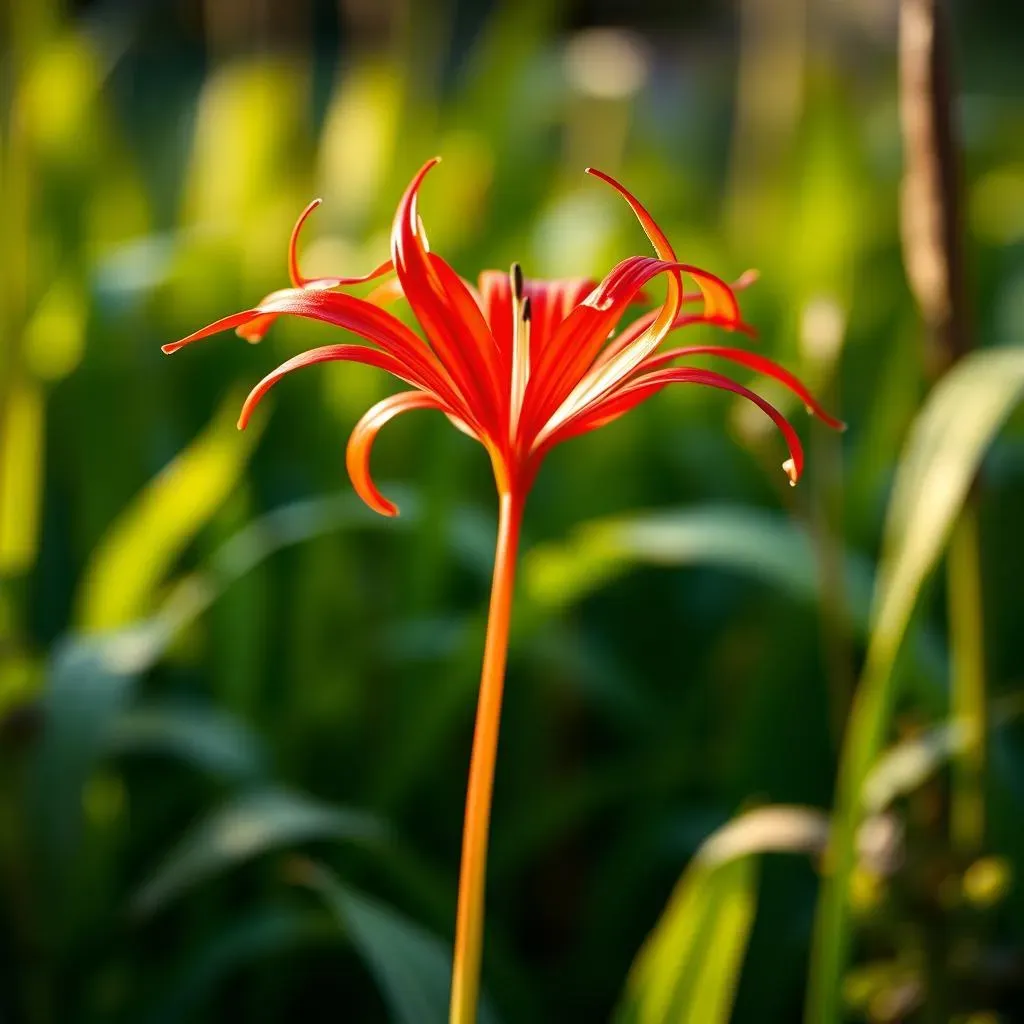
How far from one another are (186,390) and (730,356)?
1075 millimetres

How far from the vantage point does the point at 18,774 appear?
0.85m

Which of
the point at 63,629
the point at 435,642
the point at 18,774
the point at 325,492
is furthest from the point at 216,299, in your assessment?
the point at 18,774

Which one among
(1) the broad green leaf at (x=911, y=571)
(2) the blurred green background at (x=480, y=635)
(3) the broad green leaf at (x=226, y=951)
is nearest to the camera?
(1) the broad green leaf at (x=911, y=571)

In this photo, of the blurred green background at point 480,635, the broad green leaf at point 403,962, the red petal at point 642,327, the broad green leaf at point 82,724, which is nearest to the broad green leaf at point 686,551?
the blurred green background at point 480,635

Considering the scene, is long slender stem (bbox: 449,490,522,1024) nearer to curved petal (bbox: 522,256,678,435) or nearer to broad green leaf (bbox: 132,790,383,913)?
curved petal (bbox: 522,256,678,435)

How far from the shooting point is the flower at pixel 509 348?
0.36 m

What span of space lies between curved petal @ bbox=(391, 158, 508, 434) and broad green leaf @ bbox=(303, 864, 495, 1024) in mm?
341

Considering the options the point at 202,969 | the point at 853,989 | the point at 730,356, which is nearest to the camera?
the point at 730,356

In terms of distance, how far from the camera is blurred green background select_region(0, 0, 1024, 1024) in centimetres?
71

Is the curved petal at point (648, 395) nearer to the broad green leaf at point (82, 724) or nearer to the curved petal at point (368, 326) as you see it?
the curved petal at point (368, 326)

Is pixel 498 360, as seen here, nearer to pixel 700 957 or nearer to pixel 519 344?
pixel 519 344

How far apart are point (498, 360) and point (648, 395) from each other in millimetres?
47

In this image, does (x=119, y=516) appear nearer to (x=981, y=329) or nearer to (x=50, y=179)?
(x=50, y=179)

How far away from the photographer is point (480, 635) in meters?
0.91
